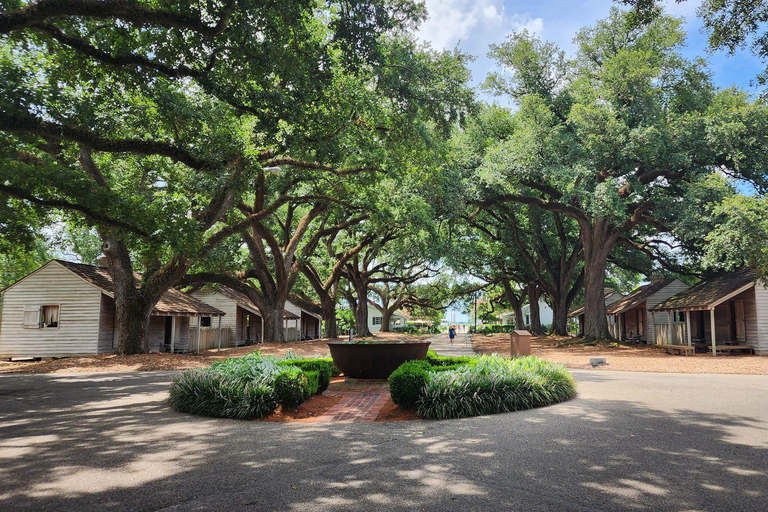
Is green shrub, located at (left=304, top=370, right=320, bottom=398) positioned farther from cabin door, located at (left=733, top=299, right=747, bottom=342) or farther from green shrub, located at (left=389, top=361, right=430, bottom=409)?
cabin door, located at (left=733, top=299, right=747, bottom=342)

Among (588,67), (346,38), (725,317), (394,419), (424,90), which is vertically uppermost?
(588,67)

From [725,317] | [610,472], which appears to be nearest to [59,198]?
[610,472]

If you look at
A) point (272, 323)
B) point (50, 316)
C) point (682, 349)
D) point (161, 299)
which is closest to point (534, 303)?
point (682, 349)

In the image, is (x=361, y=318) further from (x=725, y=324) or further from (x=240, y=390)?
(x=240, y=390)

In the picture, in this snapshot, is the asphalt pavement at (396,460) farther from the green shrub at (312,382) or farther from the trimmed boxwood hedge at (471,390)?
the green shrub at (312,382)

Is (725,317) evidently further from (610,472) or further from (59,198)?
(59,198)

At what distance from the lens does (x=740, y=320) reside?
73.4 ft

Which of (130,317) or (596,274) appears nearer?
(130,317)

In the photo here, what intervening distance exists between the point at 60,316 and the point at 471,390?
1987 centimetres

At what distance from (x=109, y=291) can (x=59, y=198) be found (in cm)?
1013

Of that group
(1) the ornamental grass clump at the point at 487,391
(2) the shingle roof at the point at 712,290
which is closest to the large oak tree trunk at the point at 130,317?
(1) the ornamental grass clump at the point at 487,391

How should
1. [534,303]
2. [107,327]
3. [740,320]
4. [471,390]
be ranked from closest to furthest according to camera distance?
1. [471,390]
2. [107,327]
3. [740,320]
4. [534,303]

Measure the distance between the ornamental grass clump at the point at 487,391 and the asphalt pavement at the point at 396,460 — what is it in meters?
0.37

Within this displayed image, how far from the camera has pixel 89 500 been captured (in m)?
4.23
